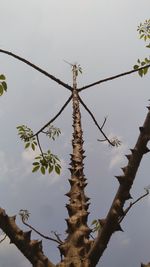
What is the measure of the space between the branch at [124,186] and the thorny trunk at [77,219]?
1.73 feet

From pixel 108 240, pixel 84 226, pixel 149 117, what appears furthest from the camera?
pixel 84 226

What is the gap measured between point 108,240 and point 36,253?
2.67ft

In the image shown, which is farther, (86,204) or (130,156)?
(86,204)

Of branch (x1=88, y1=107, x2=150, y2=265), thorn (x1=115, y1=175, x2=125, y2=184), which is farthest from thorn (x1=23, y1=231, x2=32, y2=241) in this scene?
thorn (x1=115, y1=175, x2=125, y2=184)

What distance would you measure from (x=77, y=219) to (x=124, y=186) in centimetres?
139

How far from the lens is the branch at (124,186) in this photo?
358cm

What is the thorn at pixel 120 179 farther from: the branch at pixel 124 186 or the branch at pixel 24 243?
the branch at pixel 24 243

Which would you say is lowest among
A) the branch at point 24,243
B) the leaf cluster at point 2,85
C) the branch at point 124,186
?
the branch at point 124,186

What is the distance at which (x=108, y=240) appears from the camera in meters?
3.77

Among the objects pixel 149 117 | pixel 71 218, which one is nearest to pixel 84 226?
pixel 71 218

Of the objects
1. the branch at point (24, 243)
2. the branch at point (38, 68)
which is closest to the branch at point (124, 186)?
the branch at point (24, 243)

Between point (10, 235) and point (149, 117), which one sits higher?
point (10, 235)

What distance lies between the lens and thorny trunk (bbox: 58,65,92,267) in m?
4.24

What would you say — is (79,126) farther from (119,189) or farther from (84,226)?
(119,189)
